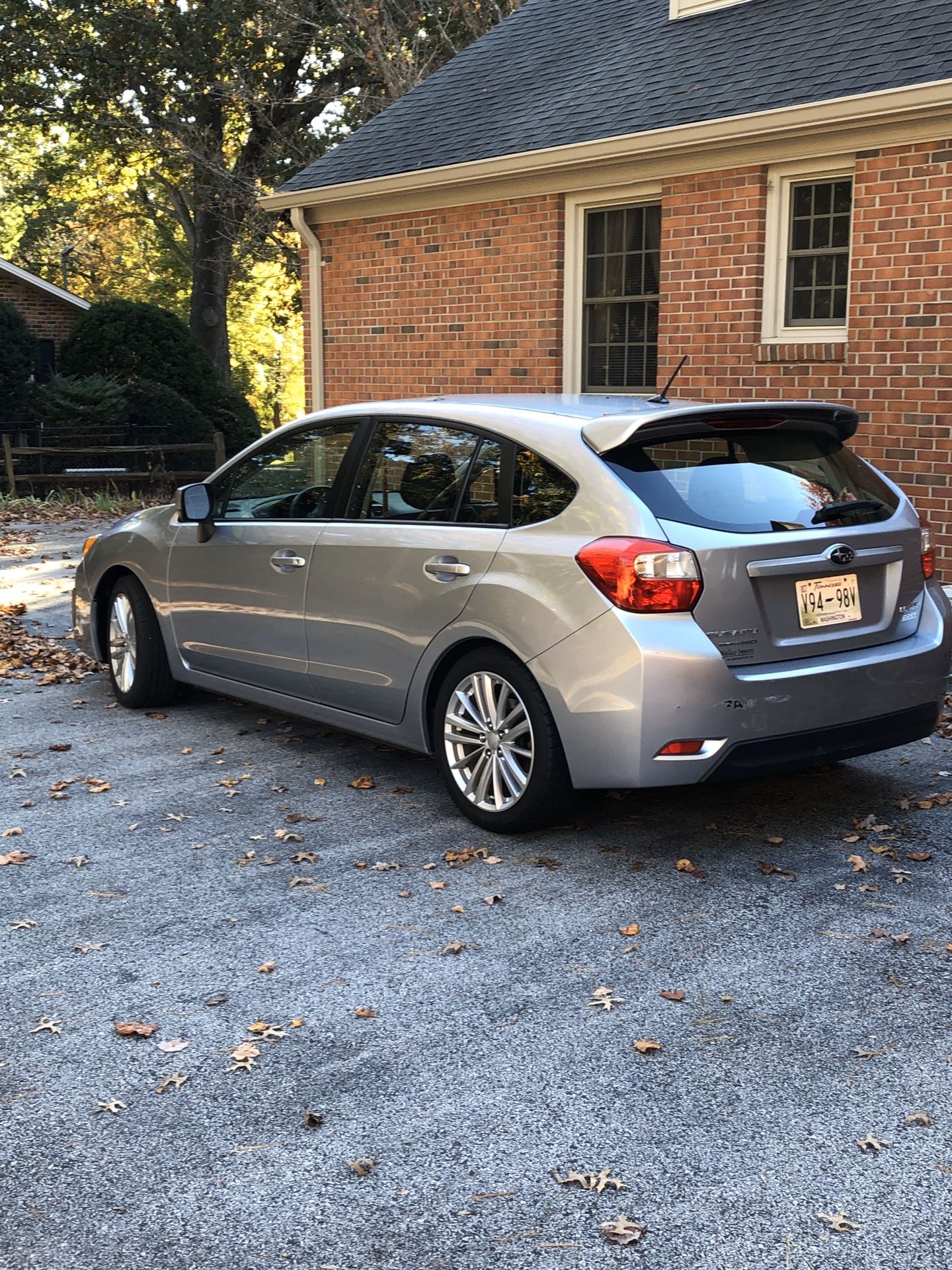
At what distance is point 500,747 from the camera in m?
5.12

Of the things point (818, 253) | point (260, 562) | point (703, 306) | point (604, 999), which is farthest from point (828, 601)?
point (703, 306)

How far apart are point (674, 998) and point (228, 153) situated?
33.9 m

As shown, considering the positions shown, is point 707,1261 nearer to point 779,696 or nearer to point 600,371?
point 779,696

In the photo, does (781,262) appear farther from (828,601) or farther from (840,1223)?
(840,1223)

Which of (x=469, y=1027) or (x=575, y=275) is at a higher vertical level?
(x=575, y=275)

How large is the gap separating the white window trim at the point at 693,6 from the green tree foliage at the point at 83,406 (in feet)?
43.8

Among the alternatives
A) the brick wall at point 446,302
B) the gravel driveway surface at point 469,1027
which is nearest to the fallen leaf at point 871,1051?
the gravel driveway surface at point 469,1027

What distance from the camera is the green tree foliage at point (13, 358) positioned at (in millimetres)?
23312

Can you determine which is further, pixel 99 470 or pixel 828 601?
pixel 99 470

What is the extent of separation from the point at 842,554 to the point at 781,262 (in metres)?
6.64

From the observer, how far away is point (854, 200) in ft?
33.2

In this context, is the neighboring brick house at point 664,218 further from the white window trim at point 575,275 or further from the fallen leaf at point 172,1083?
the fallen leaf at point 172,1083

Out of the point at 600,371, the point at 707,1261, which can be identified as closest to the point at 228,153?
the point at 600,371

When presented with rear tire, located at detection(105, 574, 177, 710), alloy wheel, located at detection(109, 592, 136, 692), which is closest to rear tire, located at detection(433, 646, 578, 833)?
rear tire, located at detection(105, 574, 177, 710)
